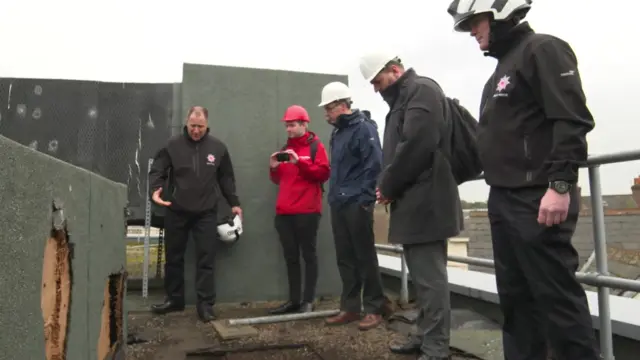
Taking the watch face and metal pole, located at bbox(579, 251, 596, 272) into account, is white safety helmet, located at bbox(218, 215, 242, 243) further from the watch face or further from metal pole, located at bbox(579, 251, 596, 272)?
the watch face

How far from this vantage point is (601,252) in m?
2.10

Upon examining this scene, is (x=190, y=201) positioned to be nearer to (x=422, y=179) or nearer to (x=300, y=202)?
(x=300, y=202)

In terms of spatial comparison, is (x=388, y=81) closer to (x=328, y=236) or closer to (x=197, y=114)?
(x=197, y=114)

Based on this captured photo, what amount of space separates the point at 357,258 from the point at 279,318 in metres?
0.73

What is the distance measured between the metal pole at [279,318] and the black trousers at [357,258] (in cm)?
26

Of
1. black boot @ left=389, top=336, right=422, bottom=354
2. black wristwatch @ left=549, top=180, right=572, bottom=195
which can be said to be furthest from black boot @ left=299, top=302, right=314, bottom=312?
black wristwatch @ left=549, top=180, right=572, bottom=195

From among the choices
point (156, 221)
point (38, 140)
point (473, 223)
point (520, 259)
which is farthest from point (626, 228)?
point (473, 223)

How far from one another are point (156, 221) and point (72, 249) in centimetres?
354

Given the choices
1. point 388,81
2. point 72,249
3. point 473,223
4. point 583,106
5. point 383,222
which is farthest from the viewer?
point 473,223

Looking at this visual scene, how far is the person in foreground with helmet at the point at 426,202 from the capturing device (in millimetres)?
2500

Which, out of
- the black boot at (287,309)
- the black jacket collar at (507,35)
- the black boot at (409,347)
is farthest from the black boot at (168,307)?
the black jacket collar at (507,35)

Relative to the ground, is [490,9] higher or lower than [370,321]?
higher

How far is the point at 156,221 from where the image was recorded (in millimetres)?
4969

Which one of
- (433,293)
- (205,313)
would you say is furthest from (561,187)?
(205,313)
